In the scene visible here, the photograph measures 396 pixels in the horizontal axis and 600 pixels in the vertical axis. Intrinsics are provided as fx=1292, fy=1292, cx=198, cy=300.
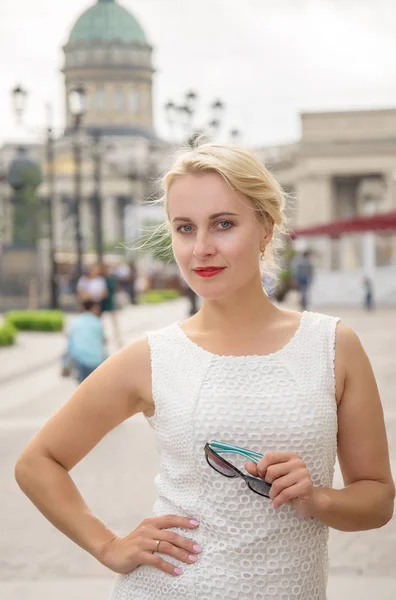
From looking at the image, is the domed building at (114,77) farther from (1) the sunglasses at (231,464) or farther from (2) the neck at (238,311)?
(1) the sunglasses at (231,464)

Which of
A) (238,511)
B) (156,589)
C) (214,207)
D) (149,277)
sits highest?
(214,207)

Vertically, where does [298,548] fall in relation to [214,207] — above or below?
below

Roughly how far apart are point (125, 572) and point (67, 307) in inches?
1469

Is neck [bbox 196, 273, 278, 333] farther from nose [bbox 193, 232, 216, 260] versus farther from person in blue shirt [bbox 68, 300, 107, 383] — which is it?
person in blue shirt [bbox 68, 300, 107, 383]

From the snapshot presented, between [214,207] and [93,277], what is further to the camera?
[93,277]

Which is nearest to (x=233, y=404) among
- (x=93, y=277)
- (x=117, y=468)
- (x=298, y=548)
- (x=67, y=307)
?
(x=298, y=548)

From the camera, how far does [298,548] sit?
102 inches

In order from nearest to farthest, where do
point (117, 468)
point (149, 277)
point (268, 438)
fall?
point (268, 438) < point (117, 468) < point (149, 277)

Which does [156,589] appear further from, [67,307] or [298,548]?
[67,307]

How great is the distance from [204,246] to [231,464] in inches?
17.9

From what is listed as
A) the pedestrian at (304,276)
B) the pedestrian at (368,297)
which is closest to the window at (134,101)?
the pedestrian at (304,276)

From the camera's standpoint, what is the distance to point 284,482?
242 centimetres

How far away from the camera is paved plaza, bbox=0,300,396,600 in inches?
230

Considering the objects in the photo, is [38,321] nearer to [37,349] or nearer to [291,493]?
[37,349]
